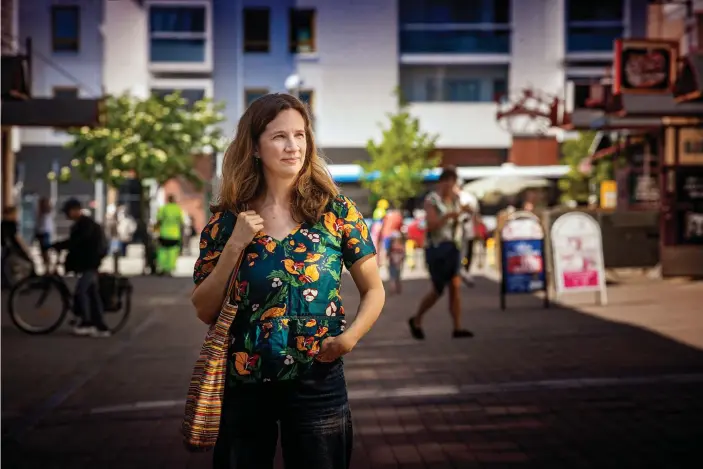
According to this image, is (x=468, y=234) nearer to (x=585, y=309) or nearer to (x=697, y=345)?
(x=585, y=309)

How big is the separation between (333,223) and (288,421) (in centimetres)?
56

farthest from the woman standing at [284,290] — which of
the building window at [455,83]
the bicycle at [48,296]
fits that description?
the building window at [455,83]

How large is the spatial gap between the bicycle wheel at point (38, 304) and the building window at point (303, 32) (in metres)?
33.3

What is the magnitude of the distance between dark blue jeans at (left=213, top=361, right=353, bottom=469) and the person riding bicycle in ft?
29.6

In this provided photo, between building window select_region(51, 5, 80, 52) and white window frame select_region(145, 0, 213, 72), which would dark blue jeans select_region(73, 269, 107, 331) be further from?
building window select_region(51, 5, 80, 52)

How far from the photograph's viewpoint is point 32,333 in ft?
40.7

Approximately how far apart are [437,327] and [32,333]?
4.38 metres

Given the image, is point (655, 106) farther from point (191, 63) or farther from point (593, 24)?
point (191, 63)

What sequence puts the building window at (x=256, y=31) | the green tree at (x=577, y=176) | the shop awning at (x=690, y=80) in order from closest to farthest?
the shop awning at (x=690, y=80)
the green tree at (x=577, y=176)
the building window at (x=256, y=31)

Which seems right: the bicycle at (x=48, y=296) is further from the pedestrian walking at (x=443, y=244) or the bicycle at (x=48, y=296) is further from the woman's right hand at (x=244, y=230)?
the woman's right hand at (x=244, y=230)

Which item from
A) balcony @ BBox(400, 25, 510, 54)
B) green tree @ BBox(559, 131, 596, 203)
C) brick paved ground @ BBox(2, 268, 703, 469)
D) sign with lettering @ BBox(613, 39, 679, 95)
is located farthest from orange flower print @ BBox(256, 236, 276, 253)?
balcony @ BBox(400, 25, 510, 54)

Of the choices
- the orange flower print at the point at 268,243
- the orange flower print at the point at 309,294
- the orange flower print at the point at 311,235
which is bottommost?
the orange flower print at the point at 309,294

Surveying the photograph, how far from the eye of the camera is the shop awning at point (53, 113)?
56.1 feet

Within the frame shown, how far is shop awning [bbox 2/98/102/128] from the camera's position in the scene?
17.1m
